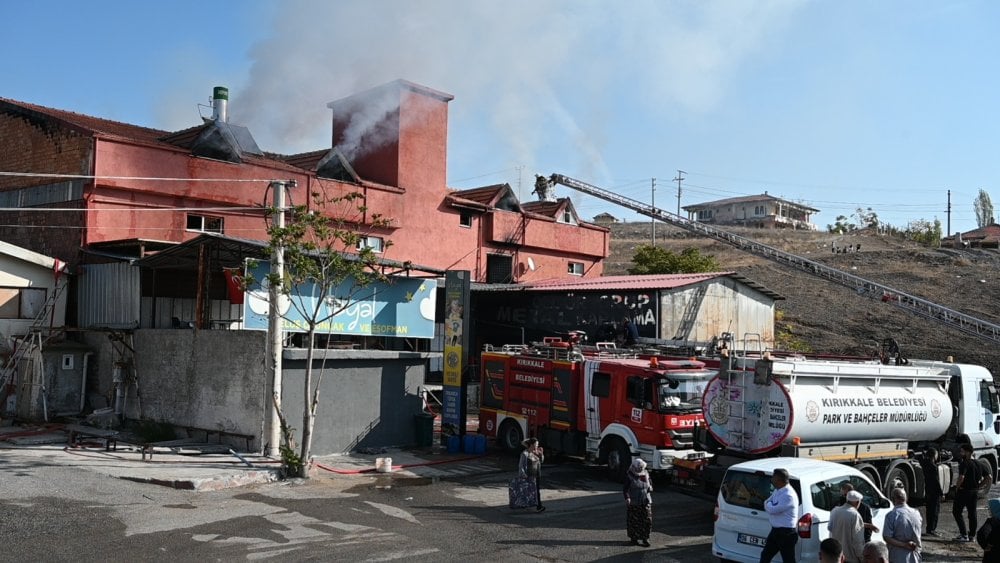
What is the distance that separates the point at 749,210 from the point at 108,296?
108509mm

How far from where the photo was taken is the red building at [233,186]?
23.8 metres

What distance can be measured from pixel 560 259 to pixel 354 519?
2667 centimetres

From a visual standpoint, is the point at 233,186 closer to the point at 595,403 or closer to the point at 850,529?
the point at 595,403

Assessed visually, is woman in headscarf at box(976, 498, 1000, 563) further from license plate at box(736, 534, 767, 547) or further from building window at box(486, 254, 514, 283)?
building window at box(486, 254, 514, 283)

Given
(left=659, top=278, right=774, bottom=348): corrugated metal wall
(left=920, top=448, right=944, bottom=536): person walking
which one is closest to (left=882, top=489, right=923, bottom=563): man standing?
(left=920, top=448, right=944, bottom=536): person walking

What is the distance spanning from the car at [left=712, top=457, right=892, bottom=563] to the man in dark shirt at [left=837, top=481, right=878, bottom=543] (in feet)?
0.23

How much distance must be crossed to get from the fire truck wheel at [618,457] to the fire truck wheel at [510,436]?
327 cm

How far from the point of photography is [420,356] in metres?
22.2

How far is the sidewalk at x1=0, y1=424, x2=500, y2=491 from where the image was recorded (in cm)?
1630

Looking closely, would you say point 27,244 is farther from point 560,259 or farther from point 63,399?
point 560,259

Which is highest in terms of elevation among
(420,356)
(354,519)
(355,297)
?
(355,297)

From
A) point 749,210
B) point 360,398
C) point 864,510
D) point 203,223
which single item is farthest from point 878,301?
point 749,210

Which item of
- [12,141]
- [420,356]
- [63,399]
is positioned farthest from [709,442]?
[12,141]

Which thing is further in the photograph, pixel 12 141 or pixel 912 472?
pixel 12 141
